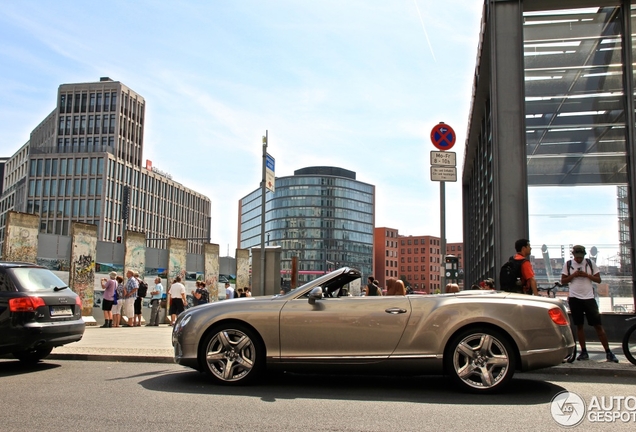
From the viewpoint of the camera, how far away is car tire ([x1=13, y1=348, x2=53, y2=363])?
8.84 meters

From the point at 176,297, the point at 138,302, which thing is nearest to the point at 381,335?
the point at 176,297

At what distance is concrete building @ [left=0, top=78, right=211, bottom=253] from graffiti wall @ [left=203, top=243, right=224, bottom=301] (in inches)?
2654

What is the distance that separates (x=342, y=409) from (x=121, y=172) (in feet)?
341

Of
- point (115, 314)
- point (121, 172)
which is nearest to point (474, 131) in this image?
point (115, 314)

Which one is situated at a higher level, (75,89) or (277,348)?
(75,89)

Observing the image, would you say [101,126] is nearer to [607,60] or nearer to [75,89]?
[75,89]

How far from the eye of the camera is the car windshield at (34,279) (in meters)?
8.39

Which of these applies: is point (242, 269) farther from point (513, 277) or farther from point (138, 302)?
point (513, 277)

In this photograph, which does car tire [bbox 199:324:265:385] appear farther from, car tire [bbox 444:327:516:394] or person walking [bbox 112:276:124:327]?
person walking [bbox 112:276:124:327]

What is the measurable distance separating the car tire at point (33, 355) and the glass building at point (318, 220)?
5199 inches

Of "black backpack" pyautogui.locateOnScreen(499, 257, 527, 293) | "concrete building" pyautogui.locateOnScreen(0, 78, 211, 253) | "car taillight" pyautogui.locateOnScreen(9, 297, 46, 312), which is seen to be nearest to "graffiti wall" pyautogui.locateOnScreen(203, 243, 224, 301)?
"car taillight" pyautogui.locateOnScreen(9, 297, 46, 312)

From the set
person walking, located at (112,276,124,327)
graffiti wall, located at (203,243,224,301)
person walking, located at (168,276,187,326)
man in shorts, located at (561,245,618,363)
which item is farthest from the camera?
graffiti wall, located at (203,243,224,301)

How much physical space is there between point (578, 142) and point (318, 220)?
13127 cm

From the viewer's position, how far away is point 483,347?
641 cm
